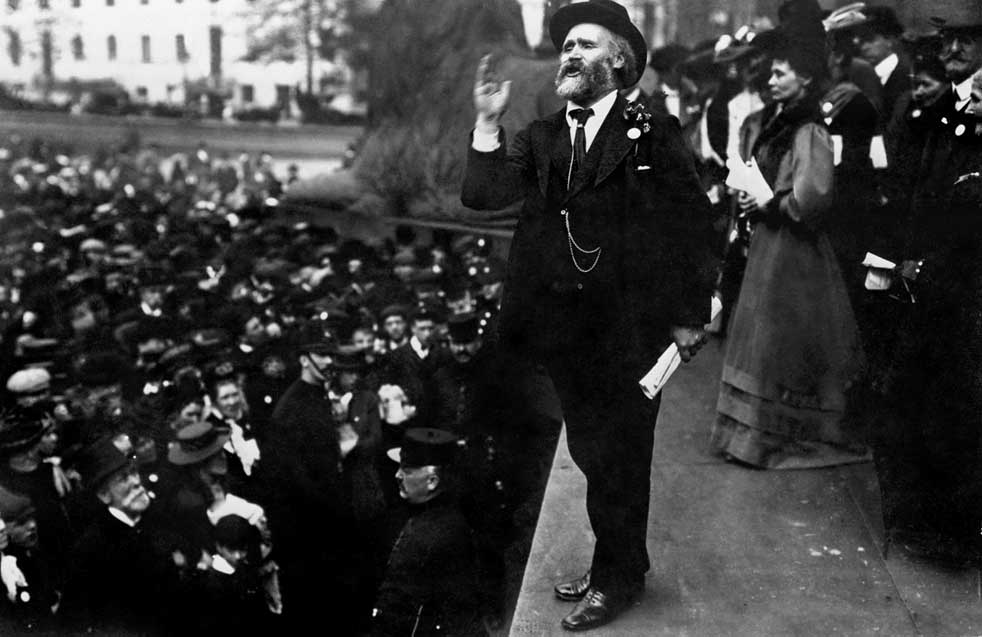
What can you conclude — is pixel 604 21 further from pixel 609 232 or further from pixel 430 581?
pixel 430 581

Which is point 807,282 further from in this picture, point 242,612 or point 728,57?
point 242,612

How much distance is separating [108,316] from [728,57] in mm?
6051

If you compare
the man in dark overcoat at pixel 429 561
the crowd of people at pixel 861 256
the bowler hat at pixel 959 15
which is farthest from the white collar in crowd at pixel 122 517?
the bowler hat at pixel 959 15

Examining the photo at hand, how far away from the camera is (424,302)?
6.75 meters

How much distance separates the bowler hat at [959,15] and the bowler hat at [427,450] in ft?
8.99

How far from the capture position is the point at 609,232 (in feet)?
9.77

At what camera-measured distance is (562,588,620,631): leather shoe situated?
9.91 ft

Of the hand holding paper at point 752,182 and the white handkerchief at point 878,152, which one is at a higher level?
the white handkerchief at point 878,152

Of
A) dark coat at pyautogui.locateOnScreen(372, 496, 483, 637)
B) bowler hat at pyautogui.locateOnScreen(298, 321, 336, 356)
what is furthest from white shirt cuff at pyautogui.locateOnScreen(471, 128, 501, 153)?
bowler hat at pyautogui.locateOnScreen(298, 321, 336, 356)

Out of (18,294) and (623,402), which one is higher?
(623,402)

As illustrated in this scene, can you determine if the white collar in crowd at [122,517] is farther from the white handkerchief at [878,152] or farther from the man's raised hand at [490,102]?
the white handkerchief at [878,152]

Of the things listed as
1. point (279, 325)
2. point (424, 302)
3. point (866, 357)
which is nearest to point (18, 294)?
point (279, 325)

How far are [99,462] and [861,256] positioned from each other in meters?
3.85

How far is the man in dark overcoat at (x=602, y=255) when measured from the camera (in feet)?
9.45
